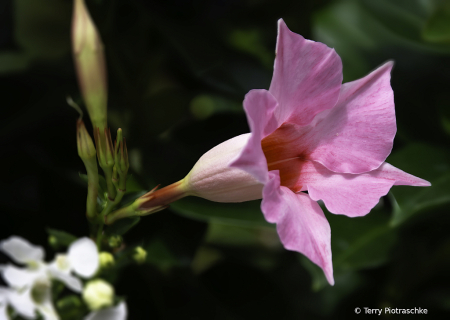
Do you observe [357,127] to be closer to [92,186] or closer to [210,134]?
[92,186]

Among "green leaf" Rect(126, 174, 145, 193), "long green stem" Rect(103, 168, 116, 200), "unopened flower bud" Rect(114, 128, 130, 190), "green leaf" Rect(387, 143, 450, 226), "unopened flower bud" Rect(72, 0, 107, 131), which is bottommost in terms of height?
"green leaf" Rect(387, 143, 450, 226)

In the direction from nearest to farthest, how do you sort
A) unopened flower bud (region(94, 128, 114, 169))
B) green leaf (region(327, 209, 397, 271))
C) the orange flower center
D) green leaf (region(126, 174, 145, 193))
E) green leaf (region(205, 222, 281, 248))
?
unopened flower bud (region(94, 128, 114, 169)) < the orange flower center < green leaf (region(126, 174, 145, 193)) < green leaf (region(327, 209, 397, 271)) < green leaf (region(205, 222, 281, 248))

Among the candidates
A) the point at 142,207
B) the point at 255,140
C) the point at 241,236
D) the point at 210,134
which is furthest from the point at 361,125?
the point at 241,236

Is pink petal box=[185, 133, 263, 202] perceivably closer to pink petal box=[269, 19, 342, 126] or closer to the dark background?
pink petal box=[269, 19, 342, 126]

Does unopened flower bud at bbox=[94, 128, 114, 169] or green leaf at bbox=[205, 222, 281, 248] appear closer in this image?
unopened flower bud at bbox=[94, 128, 114, 169]

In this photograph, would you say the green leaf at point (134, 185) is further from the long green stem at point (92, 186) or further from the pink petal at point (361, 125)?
the pink petal at point (361, 125)

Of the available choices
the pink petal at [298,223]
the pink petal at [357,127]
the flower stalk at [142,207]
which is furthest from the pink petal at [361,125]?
the flower stalk at [142,207]

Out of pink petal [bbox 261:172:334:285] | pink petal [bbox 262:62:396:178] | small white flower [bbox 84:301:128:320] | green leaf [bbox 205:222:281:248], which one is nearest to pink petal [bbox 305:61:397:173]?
pink petal [bbox 262:62:396:178]
